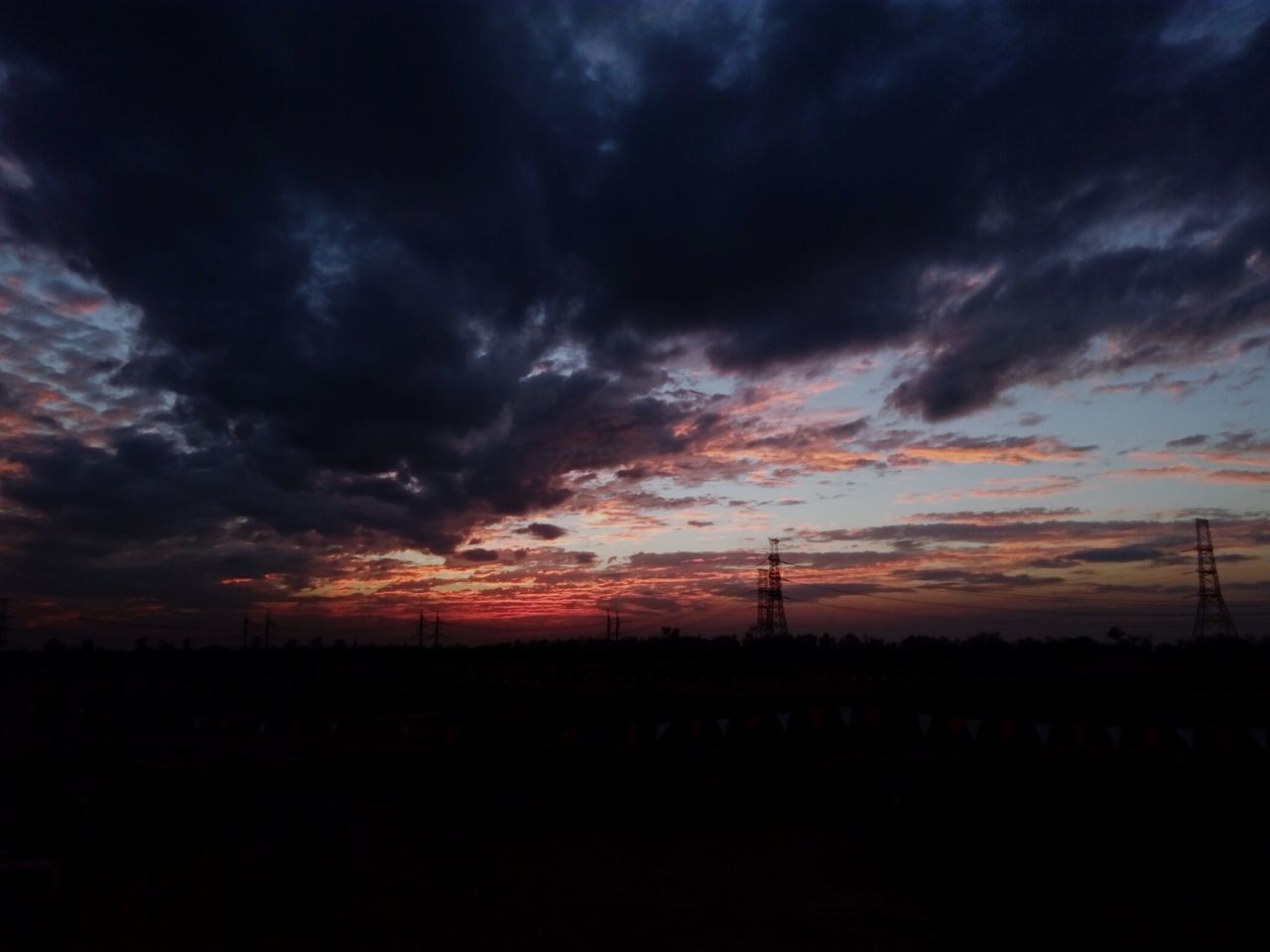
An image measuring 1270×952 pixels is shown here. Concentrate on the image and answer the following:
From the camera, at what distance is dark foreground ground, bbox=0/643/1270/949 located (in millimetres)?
10234

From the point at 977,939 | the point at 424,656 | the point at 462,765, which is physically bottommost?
the point at 977,939

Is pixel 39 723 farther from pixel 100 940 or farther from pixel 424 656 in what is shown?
pixel 424 656

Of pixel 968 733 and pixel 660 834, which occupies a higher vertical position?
pixel 968 733

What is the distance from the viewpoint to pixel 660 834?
49.2ft

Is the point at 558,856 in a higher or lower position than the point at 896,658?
lower

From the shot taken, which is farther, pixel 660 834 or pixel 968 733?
pixel 968 733

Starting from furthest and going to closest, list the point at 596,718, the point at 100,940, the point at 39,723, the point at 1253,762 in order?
the point at 596,718 → the point at 39,723 → the point at 1253,762 → the point at 100,940

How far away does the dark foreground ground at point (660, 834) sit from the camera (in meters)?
10.2

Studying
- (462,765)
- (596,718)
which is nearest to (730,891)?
(462,765)

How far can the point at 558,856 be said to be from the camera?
13.4m

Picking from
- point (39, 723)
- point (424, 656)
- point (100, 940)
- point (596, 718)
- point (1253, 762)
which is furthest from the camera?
point (424, 656)

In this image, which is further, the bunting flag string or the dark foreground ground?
the bunting flag string

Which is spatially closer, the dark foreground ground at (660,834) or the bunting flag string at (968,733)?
the dark foreground ground at (660,834)

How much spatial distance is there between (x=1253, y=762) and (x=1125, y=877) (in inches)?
313
